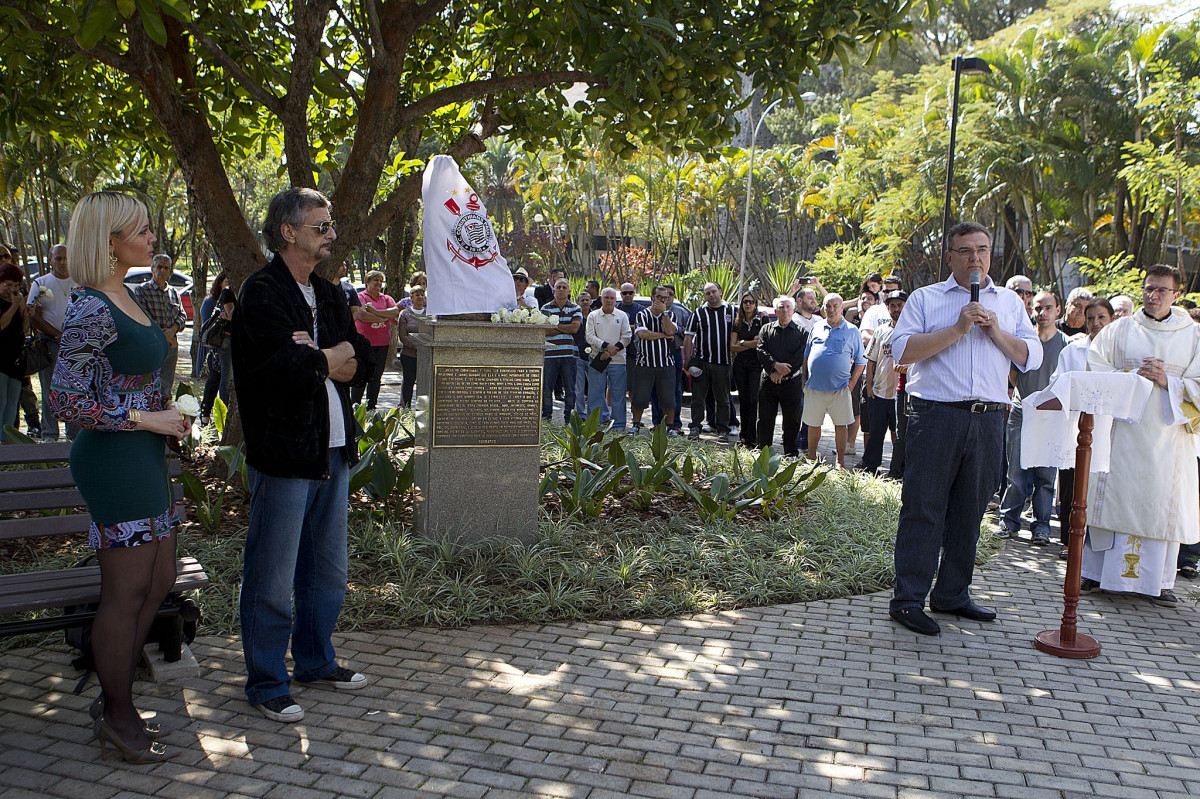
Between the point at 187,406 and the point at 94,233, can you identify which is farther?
the point at 187,406

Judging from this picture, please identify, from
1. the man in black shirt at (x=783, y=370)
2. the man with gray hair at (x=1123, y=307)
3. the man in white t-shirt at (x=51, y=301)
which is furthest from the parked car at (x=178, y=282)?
the man with gray hair at (x=1123, y=307)

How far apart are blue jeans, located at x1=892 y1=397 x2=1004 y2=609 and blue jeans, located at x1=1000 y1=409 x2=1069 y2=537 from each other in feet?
8.80

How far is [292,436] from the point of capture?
12.8ft

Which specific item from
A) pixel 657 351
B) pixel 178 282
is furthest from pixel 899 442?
pixel 178 282

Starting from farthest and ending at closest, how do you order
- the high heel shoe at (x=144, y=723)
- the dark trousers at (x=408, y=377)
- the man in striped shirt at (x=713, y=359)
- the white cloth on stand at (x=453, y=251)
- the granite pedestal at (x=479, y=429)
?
the dark trousers at (x=408, y=377) → the man in striped shirt at (x=713, y=359) → the white cloth on stand at (x=453, y=251) → the granite pedestal at (x=479, y=429) → the high heel shoe at (x=144, y=723)

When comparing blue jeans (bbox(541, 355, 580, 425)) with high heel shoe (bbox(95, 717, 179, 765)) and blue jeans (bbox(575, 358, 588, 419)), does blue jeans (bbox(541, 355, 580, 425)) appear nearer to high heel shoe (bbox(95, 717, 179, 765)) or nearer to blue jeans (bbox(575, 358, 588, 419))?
blue jeans (bbox(575, 358, 588, 419))

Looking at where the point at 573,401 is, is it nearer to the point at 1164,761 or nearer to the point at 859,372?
the point at 859,372

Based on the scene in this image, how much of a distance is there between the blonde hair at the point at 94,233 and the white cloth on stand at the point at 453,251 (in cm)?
289

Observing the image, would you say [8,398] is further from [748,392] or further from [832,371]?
[832,371]

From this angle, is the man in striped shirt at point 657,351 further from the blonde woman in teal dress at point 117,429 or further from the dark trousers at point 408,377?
Answer: the blonde woman in teal dress at point 117,429

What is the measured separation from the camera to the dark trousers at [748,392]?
12.2 metres

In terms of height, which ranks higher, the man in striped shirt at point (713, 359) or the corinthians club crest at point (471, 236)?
the corinthians club crest at point (471, 236)

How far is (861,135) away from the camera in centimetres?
3083

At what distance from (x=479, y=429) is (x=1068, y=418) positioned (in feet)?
11.7
